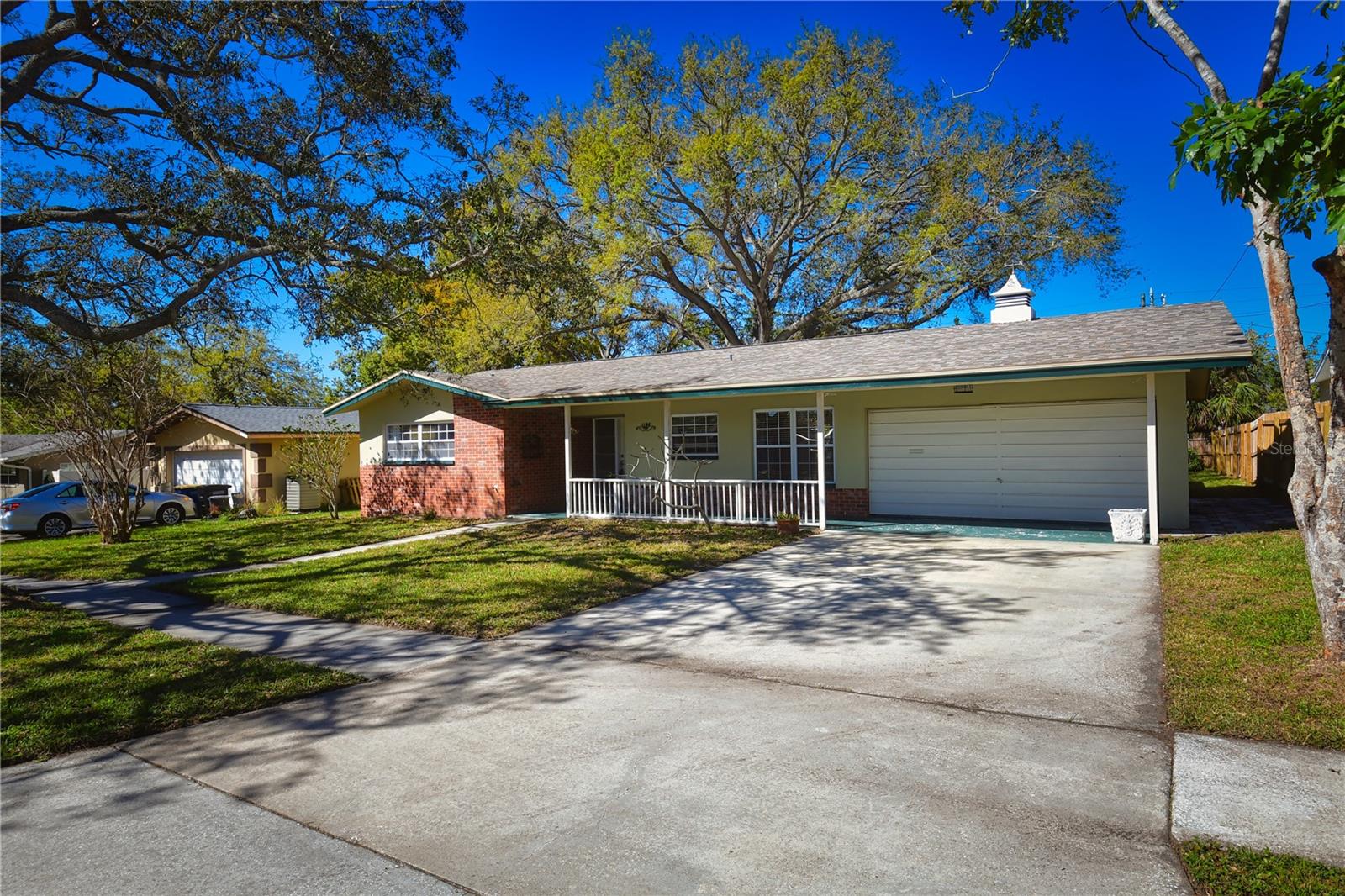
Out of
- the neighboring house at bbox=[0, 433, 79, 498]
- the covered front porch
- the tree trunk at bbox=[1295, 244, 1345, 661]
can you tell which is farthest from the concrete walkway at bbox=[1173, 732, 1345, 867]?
Result: the neighboring house at bbox=[0, 433, 79, 498]

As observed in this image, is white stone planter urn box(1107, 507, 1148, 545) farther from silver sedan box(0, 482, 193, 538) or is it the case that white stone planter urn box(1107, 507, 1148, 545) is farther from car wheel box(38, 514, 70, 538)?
car wheel box(38, 514, 70, 538)

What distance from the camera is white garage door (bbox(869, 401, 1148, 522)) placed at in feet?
44.5

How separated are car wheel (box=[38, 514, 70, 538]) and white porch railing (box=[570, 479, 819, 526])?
531 inches

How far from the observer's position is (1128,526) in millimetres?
11875

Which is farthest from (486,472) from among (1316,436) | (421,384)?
(1316,436)

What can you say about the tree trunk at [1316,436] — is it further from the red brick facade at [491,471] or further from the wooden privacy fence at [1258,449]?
the red brick facade at [491,471]

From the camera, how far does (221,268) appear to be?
32.6 ft

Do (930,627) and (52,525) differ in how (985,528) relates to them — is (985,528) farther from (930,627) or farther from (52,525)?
(52,525)

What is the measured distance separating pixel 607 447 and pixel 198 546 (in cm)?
895

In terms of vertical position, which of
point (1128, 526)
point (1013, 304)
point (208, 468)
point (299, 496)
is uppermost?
point (1013, 304)

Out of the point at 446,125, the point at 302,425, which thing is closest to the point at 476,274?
the point at 446,125

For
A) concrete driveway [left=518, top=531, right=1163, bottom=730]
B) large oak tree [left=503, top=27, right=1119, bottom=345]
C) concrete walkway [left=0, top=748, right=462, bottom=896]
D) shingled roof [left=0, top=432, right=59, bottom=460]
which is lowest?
concrete walkway [left=0, top=748, right=462, bottom=896]

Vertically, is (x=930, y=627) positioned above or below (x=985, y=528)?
below

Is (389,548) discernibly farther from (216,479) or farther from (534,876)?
(216,479)
